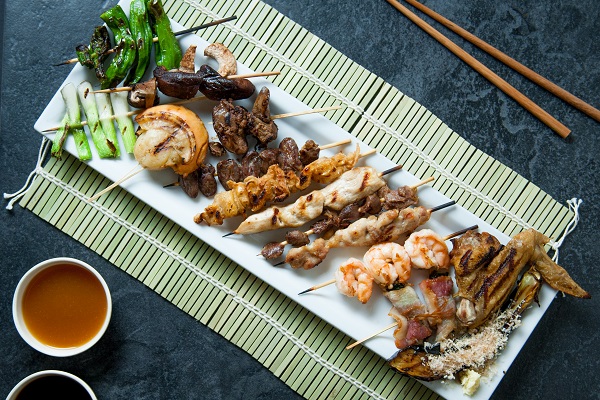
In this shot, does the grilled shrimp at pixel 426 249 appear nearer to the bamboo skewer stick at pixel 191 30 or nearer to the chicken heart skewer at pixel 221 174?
the chicken heart skewer at pixel 221 174

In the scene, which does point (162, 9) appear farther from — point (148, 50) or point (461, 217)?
point (461, 217)

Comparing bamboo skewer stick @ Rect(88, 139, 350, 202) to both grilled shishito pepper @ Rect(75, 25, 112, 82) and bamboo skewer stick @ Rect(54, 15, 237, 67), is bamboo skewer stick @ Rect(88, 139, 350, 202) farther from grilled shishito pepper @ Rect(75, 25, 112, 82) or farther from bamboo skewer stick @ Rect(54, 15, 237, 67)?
bamboo skewer stick @ Rect(54, 15, 237, 67)

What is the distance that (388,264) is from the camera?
4.29 metres

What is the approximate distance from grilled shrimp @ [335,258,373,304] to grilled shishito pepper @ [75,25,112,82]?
2221mm

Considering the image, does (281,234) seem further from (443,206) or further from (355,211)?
(443,206)

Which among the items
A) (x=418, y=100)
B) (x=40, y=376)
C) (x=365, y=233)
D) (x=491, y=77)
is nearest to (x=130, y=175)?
(x=40, y=376)

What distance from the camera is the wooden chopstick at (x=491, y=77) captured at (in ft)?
15.8

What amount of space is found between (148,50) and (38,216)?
5.06ft

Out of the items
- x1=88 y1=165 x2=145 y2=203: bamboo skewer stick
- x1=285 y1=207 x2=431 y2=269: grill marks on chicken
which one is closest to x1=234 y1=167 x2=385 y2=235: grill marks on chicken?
x1=285 y1=207 x2=431 y2=269: grill marks on chicken

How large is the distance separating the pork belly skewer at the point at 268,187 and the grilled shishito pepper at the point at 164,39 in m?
1.01

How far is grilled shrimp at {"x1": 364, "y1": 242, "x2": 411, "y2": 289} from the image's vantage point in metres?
4.28

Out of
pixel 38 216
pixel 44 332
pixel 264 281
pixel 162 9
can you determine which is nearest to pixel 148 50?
pixel 162 9

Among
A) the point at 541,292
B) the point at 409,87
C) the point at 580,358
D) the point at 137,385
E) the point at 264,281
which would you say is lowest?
the point at 137,385

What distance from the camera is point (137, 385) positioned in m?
4.71
